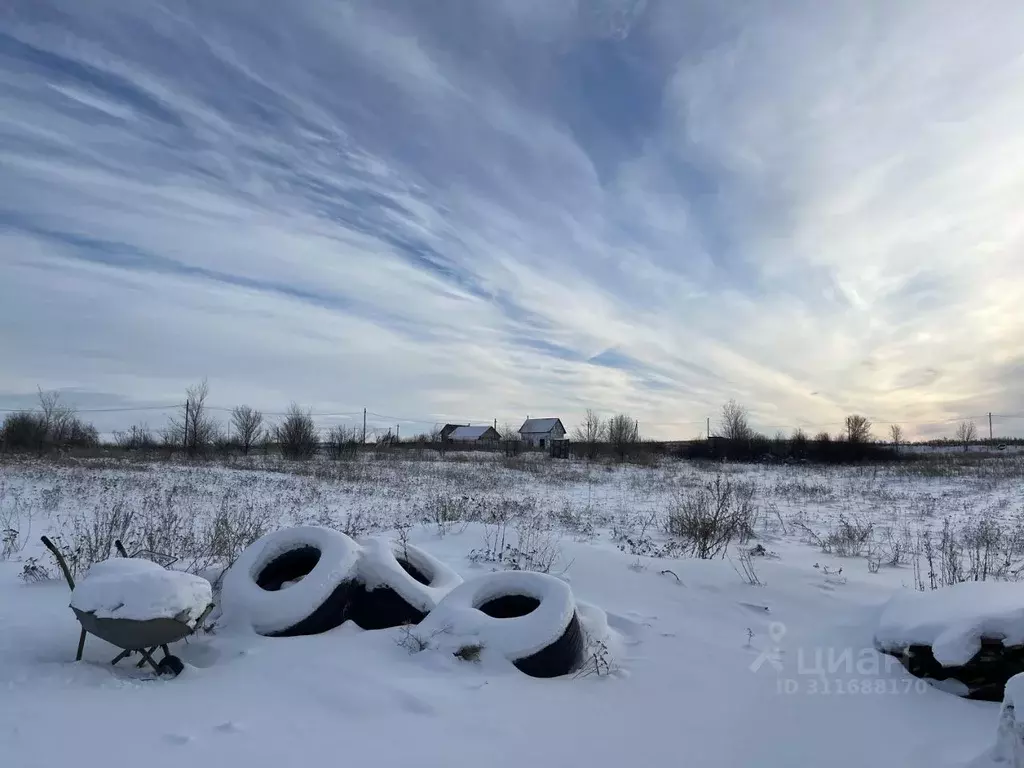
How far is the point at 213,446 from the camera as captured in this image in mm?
47750

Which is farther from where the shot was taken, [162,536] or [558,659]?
[162,536]

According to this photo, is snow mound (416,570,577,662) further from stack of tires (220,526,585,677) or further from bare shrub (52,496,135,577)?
bare shrub (52,496,135,577)

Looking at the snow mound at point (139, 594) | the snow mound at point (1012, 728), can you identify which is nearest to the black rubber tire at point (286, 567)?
the snow mound at point (139, 594)

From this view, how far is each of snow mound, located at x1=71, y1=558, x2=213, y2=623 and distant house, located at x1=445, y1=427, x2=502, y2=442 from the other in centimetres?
8223

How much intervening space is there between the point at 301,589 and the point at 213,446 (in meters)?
49.1

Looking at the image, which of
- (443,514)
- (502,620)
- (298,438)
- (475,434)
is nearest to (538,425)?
(475,434)

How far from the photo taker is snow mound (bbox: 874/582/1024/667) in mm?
3525

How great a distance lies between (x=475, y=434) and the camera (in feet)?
287

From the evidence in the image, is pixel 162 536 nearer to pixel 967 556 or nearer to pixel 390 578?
pixel 390 578

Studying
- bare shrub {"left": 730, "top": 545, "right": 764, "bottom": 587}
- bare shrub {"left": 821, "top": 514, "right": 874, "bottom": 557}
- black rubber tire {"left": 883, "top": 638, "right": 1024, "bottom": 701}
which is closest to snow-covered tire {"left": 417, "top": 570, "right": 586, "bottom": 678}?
black rubber tire {"left": 883, "top": 638, "right": 1024, "bottom": 701}

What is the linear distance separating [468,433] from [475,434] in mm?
1106

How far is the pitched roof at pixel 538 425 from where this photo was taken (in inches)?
3369

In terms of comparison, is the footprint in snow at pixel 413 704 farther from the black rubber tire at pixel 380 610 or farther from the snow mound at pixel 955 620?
the snow mound at pixel 955 620

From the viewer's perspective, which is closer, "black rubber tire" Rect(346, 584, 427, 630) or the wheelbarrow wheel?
the wheelbarrow wheel
